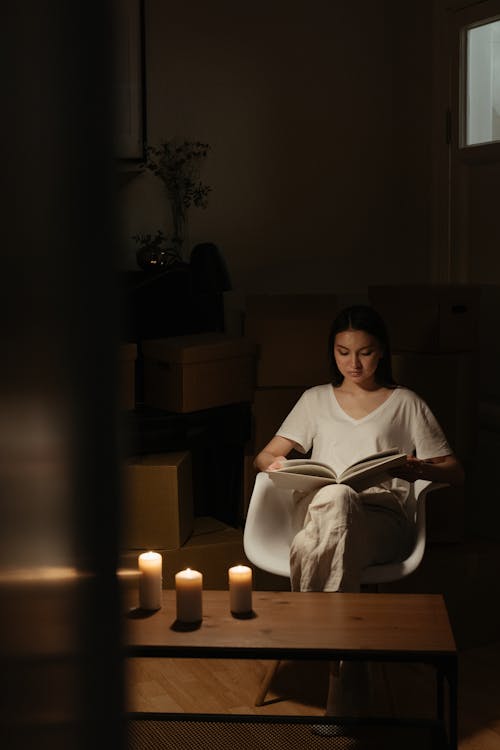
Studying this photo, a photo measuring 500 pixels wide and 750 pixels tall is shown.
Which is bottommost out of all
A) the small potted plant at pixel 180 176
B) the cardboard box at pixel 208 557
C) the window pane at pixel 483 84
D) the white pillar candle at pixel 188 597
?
the cardboard box at pixel 208 557

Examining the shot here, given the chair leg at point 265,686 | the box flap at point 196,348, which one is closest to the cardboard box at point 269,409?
the box flap at point 196,348

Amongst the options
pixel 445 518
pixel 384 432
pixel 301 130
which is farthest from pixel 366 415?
pixel 301 130

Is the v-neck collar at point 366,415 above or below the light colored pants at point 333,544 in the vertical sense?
above

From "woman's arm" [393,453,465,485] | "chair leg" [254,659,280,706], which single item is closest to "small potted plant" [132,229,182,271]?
"woman's arm" [393,453,465,485]

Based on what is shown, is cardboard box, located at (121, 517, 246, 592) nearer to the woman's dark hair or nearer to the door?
the woman's dark hair

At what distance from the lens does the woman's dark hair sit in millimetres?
2793

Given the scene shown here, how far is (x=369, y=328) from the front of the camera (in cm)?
279

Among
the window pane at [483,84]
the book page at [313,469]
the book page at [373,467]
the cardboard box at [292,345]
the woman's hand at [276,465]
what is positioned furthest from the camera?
the window pane at [483,84]

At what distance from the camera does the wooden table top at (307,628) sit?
6.69ft

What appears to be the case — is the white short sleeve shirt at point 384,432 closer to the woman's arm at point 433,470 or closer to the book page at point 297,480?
the woman's arm at point 433,470

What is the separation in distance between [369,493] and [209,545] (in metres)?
0.61

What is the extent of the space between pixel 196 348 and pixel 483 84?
5.25ft

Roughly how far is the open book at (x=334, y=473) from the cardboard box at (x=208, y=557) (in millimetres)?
546

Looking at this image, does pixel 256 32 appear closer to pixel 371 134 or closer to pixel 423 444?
pixel 371 134
